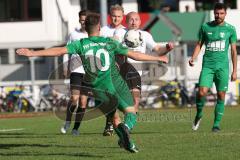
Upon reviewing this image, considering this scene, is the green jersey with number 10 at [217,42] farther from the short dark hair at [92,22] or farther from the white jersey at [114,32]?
the short dark hair at [92,22]

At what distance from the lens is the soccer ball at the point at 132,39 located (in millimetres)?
14391

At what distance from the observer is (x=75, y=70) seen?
1578 cm

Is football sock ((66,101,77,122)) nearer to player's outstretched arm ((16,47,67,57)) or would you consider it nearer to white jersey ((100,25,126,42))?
white jersey ((100,25,126,42))

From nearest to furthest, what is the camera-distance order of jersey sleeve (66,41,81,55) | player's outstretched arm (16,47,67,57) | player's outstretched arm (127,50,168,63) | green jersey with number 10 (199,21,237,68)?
player's outstretched arm (16,47,67,57) → player's outstretched arm (127,50,168,63) → jersey sleeve (66,41,81,55) → green jersey with number 10 (199,21,237,68)

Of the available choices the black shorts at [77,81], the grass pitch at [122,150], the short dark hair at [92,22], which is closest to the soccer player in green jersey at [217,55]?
the grass pitch at [122,150]

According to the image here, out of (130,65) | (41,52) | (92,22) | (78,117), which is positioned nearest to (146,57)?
(92,22)

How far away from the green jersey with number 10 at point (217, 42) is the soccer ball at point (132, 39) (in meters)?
1.43

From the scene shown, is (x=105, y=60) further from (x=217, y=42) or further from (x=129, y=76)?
(x=217, y=42)

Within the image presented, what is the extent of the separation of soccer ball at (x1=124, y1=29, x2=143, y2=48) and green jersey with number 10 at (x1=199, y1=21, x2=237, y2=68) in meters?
1.43

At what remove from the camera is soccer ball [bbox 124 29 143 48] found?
1439cm

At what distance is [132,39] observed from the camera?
14.4m

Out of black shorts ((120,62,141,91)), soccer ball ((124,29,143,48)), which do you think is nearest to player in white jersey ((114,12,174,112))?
black shorts ((120,62,141,91))

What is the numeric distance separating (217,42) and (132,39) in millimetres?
1724

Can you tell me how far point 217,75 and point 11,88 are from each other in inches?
889
